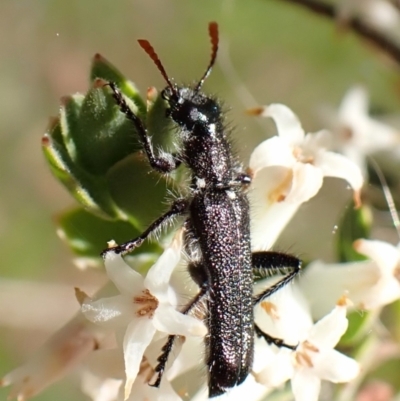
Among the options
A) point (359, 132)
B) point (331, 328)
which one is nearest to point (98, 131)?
point (331, 328)

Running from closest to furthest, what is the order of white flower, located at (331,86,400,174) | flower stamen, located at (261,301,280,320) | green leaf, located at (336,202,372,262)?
1. flower stamen, located at (261,301,280,320)
2. green leaf, located at (336,202,372,262)
3. white flower, located at (331,86,400,174)

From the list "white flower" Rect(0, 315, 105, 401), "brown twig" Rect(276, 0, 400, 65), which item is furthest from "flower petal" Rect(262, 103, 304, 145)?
"brown twig" Rect(276, 0, 400, 65)

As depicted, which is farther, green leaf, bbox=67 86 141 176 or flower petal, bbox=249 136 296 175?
→ flower petal, bbox=249 136 296 175

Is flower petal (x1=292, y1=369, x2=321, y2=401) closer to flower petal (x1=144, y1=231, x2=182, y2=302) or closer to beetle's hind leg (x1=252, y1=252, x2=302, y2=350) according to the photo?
beetle's hind leg (x1=252, y1=252, x2=302, y2=350)

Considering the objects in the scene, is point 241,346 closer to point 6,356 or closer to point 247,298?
point 247,298

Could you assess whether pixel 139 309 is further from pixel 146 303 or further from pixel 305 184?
pixel 305 184

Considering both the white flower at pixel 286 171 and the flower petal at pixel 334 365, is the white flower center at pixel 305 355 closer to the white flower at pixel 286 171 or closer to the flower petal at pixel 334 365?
the flower petal at pixel 334 365
